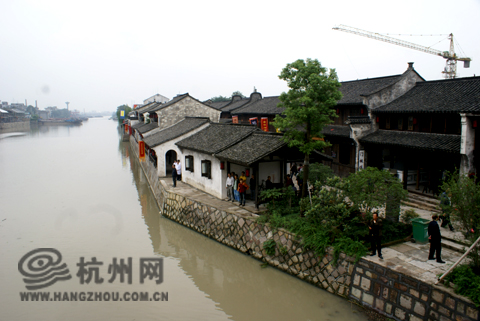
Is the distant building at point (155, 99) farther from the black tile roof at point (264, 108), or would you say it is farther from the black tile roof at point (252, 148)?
the black tile roof at point (252, 148)

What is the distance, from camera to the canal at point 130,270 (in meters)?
10.5

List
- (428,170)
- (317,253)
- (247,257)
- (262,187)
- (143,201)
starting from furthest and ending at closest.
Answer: (143,201)
(428,170)
(262,187)
(247,257)
(317,253)

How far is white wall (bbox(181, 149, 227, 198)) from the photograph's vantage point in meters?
17.5

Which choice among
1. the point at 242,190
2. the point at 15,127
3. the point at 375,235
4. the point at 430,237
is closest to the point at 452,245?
the point at 430,237

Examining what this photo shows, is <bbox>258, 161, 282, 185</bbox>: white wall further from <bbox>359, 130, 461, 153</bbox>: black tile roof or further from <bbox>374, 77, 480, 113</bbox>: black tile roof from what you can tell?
<bbox>374, 77, 480, 113</bbox>: black tile roof

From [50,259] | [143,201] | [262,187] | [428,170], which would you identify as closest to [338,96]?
[262,187]

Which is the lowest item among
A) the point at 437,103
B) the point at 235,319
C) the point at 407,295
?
the point at 235,319

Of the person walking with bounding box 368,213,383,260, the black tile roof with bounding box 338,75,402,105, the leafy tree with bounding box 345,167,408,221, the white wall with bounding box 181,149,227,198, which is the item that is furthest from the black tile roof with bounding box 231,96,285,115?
the person walking with bounding box 368,213,383,260

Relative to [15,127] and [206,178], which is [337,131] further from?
[15,127]

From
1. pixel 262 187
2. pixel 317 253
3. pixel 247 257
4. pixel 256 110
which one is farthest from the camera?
pixel 256 110

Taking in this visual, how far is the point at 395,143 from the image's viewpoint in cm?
1731

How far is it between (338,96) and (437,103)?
7.23 meters

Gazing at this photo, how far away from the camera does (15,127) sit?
97250 millimetres

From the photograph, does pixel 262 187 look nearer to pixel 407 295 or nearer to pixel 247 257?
pixel 247 257
